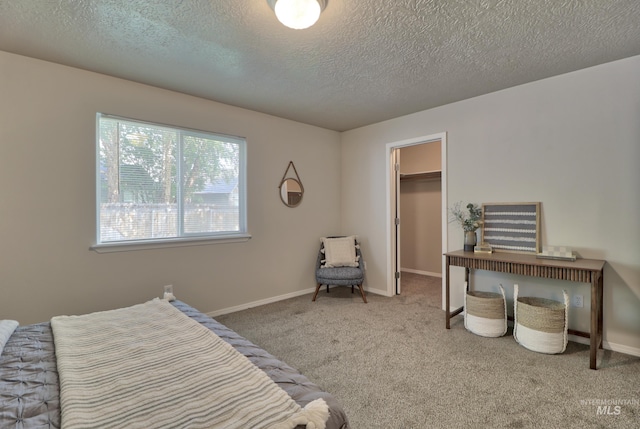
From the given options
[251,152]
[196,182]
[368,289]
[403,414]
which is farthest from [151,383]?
[368,289]

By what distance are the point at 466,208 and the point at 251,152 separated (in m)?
2.63

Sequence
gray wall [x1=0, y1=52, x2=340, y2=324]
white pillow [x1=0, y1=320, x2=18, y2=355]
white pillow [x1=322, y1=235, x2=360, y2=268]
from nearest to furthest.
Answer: white pillow [x1=0, y1=320, x2=18, y2=355]
gray wall [x1=0, y1=52, x2=340, y2=324]
white pillow [x1=322, y1=235, x2=360, y2=268]

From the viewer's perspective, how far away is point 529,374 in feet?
7.09

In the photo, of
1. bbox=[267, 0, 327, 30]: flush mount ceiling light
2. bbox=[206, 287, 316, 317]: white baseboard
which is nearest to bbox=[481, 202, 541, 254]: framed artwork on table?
bbox=[206, 287, 316, 317]: white baseboard

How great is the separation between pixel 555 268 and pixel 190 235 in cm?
344

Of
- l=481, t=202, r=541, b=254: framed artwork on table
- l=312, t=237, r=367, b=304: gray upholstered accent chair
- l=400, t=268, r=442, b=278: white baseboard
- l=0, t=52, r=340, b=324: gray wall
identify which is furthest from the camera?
l=400, t=268, r=442, b=278: white baseboard

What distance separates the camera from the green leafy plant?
3176mm

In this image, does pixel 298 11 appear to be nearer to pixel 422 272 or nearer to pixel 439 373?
pixel 439 373

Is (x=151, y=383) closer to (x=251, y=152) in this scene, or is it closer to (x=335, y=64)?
(x=335, y=64)

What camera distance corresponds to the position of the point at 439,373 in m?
2.19

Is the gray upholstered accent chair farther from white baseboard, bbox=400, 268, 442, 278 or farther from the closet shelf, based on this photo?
the closet shelf

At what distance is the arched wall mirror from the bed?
2.63 m

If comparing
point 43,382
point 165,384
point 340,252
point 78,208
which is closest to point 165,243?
point 78,208

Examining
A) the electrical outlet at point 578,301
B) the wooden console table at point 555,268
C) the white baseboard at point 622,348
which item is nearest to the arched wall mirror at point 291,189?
the wooden console table at point 555,268
